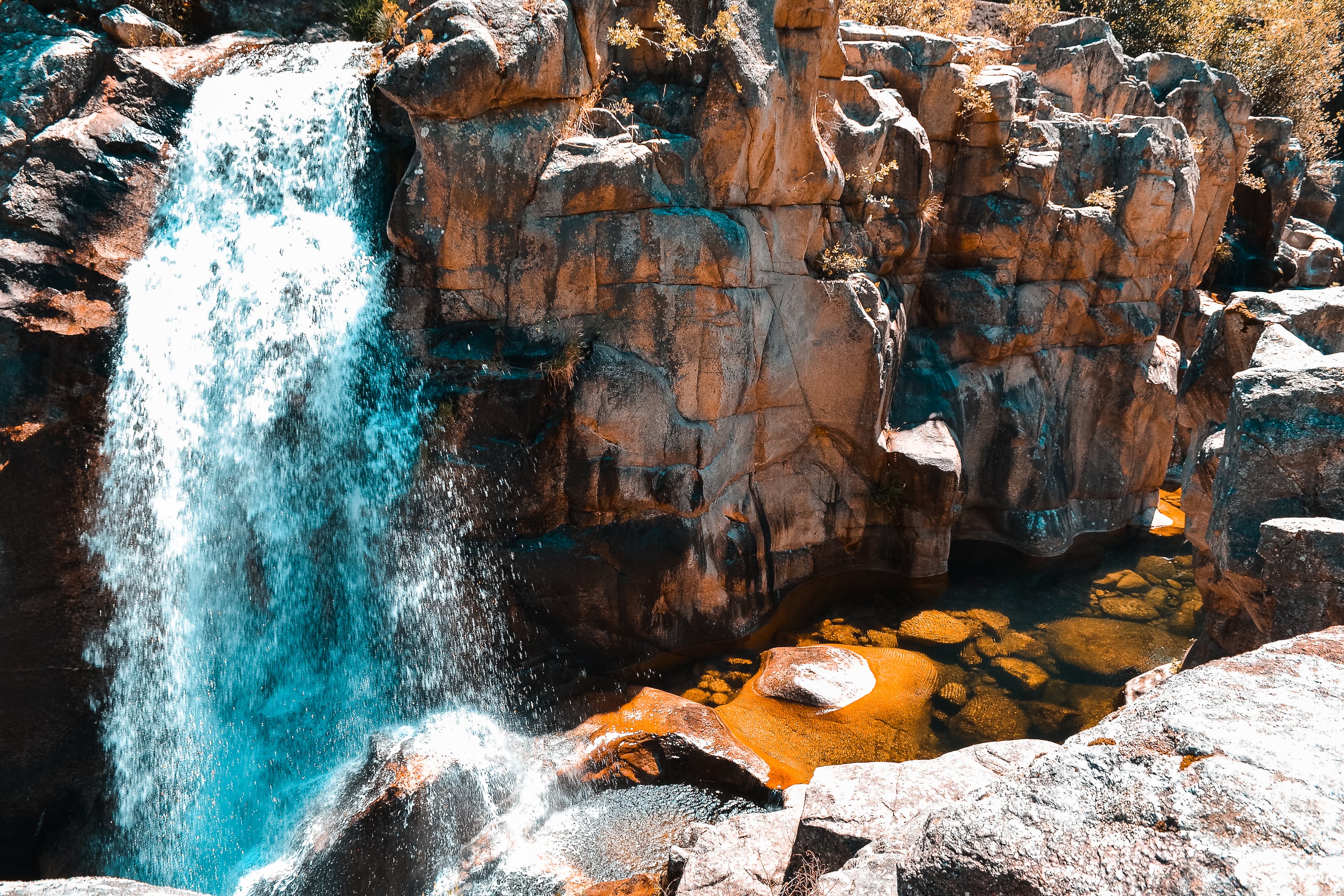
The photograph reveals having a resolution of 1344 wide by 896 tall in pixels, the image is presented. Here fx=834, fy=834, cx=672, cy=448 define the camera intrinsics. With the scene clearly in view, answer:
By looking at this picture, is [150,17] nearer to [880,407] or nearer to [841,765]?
[880,407]

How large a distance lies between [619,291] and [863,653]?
593cm

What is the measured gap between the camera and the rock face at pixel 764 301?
9883mm

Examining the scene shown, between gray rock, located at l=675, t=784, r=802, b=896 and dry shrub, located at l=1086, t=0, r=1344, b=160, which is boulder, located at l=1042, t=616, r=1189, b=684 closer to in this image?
gray rock, located at l=675, t=784, r=802, b=896

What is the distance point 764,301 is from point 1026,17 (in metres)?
14.0

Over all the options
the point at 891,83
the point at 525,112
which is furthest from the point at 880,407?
the point at 525,112

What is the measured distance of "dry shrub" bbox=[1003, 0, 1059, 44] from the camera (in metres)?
20.1

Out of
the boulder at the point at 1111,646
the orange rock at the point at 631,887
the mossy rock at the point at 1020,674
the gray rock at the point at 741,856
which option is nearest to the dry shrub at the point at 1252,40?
the boulder at the point at 1111,646

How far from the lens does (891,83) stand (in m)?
14.0

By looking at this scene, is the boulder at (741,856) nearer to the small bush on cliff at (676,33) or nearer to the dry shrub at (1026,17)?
the small bush on cliff at (676,33)

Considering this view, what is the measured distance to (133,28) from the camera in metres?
10.7

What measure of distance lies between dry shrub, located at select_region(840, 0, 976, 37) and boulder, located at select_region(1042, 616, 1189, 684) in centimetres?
1148

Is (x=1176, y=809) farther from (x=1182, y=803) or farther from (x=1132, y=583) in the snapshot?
(x=1132, y=583)

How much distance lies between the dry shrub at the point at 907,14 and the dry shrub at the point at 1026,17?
322 centimetres

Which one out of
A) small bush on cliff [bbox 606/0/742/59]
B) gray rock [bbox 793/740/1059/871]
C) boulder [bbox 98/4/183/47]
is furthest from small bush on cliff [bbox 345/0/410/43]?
gray rock [bbox 793/740/1059/871]
